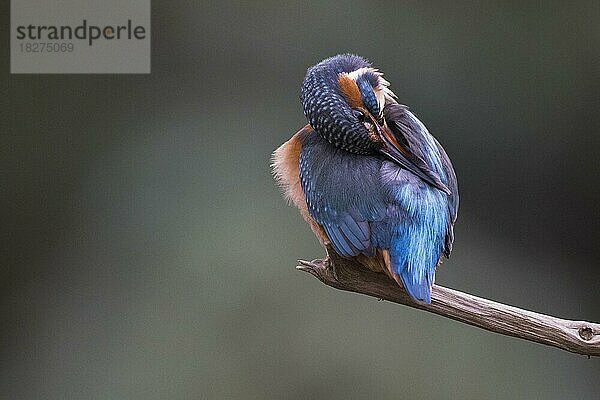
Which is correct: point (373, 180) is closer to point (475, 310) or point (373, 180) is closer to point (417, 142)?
point (417, 142)

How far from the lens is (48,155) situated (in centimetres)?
209

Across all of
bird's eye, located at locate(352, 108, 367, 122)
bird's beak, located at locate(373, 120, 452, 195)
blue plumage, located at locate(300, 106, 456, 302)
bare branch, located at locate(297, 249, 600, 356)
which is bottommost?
bare branch, located at locate(297, 249, 600, 356)

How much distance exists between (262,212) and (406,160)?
93 cm

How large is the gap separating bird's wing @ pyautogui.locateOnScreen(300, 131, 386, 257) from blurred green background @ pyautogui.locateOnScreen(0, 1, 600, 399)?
79 centimetres

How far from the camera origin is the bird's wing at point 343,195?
1135mm

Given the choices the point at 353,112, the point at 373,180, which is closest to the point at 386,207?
the point at 373,180

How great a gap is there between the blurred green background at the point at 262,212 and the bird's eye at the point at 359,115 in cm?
84

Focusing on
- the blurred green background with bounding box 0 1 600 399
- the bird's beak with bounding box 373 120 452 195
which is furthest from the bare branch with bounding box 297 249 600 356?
the blurred green background with bounding box 0 1 600 399

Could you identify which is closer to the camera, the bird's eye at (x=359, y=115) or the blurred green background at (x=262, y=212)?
the bird's eye at (x=359, y=115)

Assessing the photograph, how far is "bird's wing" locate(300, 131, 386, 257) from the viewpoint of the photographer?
1135mm

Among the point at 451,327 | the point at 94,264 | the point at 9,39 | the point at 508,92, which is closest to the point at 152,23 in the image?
the point at 9,39

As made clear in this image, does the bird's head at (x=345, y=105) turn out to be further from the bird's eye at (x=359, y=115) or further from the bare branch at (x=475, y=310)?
the bare branch at (x=475, y=310)

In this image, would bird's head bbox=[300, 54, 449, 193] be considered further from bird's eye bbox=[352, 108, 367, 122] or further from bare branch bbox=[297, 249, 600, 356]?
bare branch bbox=[297, 249, 600, 356]

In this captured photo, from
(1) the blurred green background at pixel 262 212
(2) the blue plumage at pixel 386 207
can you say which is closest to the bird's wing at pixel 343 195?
(2) the blue plumage at pixel 386 207
